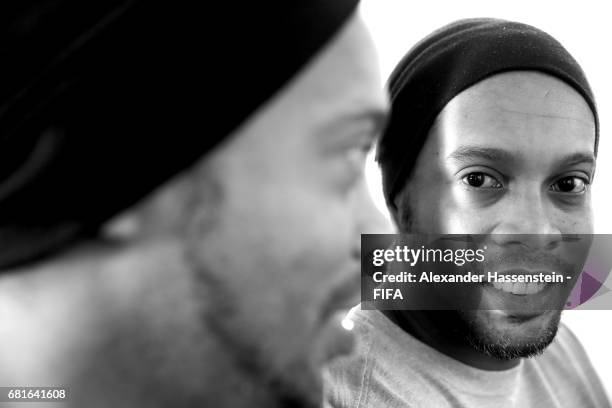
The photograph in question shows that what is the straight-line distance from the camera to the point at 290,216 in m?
0.72

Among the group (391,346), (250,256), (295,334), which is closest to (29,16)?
(250,256)

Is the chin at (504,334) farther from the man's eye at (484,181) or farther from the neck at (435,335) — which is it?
the man's eye at (484,181)

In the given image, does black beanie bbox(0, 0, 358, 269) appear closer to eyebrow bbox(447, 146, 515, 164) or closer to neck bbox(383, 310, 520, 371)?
eyebrow bbox(447, 146, 515, 164)

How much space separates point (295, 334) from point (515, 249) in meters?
0.61

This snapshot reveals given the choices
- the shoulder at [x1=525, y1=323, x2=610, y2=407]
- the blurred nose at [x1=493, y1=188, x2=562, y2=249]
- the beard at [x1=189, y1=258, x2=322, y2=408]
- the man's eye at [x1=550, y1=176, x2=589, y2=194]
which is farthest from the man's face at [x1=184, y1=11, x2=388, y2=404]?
the shoulder at [x1=525, y1=323, x2=610, y2=407]

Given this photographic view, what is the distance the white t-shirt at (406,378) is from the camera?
3.80ft

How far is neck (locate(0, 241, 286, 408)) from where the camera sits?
0.70m

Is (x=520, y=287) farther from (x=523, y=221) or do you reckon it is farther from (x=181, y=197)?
(x=181, y=197)

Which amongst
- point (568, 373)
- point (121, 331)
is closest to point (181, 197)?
point (121, 331)

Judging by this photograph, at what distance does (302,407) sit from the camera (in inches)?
30.8

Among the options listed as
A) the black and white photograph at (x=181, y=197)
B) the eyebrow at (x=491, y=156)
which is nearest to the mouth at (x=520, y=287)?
the eyebrow at (x=491, y=156)

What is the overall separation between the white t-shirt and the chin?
69 millimetres

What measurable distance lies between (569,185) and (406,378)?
1.64ft

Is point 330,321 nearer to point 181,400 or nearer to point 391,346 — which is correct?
point 181,400
